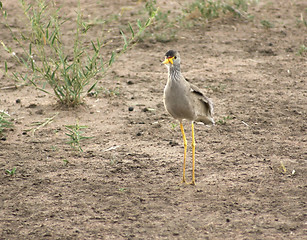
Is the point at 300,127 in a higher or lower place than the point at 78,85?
lower

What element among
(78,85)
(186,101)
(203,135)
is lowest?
(203,135)

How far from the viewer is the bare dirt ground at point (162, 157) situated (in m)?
3.95

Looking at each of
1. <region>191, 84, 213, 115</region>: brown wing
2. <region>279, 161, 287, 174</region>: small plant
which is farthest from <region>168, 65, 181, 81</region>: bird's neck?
<region>279, 161, 287, 174</region>: small plant

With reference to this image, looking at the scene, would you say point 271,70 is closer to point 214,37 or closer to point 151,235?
point 214,37

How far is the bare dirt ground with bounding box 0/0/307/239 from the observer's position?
3951mm

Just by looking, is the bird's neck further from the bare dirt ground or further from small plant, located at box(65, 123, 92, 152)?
small plant, located at box(65, 123, 92, 152)

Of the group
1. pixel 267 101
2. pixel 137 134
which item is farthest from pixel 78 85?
pixel 267 101

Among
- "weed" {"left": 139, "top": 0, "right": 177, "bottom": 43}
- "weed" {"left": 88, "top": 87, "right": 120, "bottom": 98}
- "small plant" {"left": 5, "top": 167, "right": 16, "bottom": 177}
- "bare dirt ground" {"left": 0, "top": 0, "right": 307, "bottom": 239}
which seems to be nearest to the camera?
"bare dirt ground" {"left": 0, "top": 0, "right": 307, "bottom": 239}

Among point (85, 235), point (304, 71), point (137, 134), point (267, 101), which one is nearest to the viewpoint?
point (85, 235)

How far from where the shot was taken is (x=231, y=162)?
497 centimetres

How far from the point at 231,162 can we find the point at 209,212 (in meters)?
1.01

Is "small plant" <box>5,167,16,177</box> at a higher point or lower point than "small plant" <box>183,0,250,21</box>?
lower

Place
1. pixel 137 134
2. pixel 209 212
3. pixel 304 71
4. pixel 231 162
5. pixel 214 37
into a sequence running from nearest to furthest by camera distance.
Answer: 1. pixel 209 212
2. pixel 231 162
3. pixel 137 134
4. pixel 304 71
5. pixel 214 37

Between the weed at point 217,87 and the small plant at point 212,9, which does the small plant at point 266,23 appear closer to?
the small plant at point 212,9
